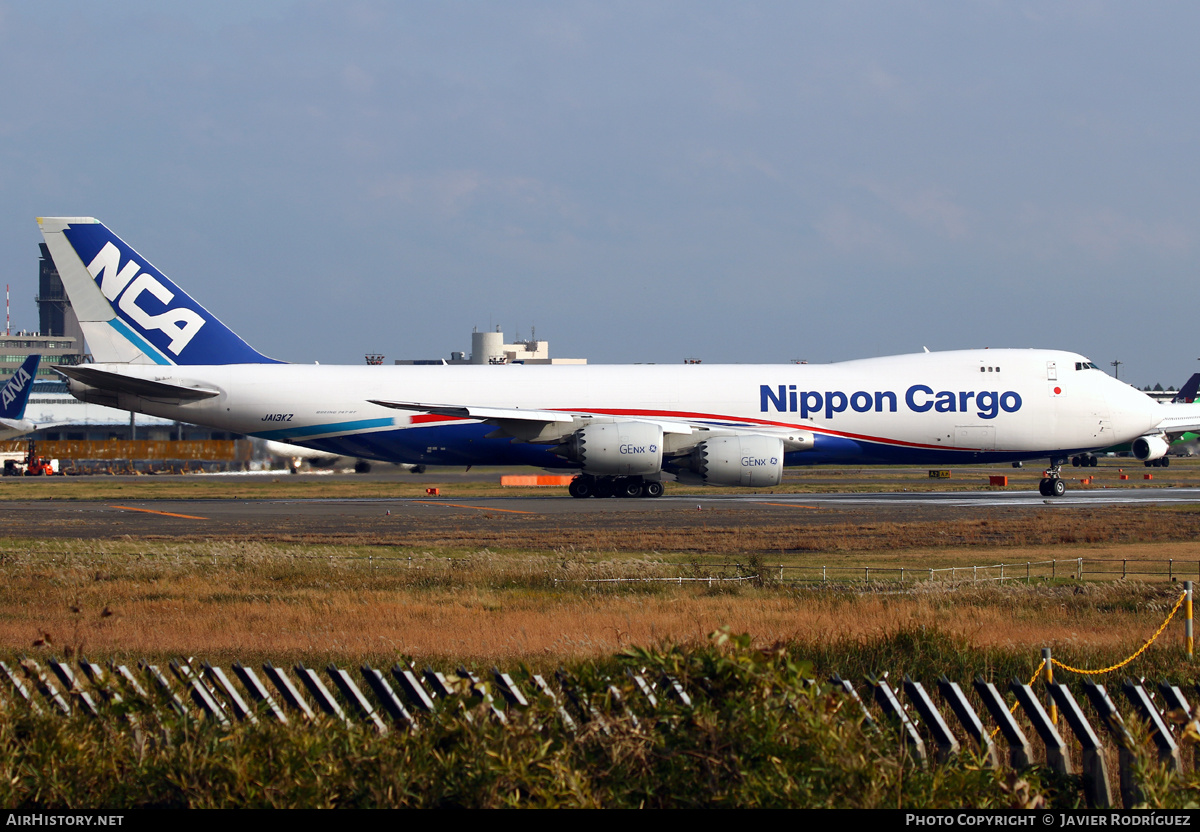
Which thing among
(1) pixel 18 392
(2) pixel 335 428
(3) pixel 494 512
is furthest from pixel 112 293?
(1) pixel 18 392

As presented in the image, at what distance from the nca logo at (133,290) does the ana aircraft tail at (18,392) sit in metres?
40.1

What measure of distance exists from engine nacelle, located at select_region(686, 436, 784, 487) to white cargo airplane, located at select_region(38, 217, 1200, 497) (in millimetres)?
79

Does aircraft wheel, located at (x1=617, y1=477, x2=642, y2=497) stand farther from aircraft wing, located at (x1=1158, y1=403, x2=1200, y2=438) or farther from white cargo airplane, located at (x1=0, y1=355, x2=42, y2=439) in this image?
white cargo airplane, located at (x1=0, y1=355, x2=42, y2=439)

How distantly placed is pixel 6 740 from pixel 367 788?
7.76 feet

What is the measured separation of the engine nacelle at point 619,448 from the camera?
39.4 meters

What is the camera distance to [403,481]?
5578 cm

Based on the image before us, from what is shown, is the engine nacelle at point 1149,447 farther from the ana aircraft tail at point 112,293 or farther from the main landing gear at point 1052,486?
the ana aircraft tail at point 112,293

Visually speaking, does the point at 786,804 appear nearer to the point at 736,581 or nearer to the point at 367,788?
the point at 367,788

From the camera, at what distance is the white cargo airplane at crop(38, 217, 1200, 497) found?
132ft

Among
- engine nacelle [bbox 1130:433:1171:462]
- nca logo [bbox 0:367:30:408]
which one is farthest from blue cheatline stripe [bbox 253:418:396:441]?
nca logo [bbox 0:367:30:408]

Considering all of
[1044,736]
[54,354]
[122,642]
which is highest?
[54,354]

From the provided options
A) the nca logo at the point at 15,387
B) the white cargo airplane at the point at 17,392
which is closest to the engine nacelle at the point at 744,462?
the white cargo airplane at the point at 17,392

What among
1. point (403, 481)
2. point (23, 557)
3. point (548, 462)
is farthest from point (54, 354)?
point (23, 557)

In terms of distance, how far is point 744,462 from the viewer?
3888 centimetres
